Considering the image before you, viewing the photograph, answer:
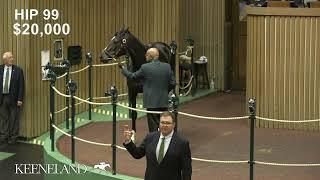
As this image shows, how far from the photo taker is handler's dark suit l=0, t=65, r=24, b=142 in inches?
533

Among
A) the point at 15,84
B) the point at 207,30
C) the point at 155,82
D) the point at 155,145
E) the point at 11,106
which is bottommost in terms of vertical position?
the point at 11,106

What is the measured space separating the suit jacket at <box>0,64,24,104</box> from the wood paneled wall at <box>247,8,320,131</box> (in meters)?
4.42

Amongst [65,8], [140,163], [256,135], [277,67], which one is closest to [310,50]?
[277,67]

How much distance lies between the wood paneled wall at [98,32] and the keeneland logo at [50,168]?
232cm

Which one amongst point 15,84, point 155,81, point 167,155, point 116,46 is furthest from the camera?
point 15,84

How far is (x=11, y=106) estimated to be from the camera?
45.2 feet

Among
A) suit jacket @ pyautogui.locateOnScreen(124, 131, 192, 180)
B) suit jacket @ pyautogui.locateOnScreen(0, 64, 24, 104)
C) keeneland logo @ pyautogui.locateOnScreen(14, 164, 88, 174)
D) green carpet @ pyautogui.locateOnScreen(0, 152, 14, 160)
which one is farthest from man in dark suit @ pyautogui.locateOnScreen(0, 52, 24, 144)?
suit jacket @ pyautogui.locateOnScreen(124, 131, 192, 180)

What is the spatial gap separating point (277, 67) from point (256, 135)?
1.34m

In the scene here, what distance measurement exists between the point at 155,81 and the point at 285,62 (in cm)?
317

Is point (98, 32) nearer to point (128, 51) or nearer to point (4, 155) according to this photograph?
point (128, 51)

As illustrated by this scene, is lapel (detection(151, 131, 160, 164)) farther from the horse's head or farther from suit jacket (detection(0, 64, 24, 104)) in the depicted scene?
suit jacket (detection(0, 64, 24, 104))

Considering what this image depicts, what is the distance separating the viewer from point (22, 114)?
14.0 meters

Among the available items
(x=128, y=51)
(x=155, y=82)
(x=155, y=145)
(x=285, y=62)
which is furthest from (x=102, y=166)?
(x=285, y=62)

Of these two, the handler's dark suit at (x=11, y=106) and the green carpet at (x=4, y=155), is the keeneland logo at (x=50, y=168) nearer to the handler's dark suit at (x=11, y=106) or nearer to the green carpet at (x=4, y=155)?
Result: the green carpet at (x=4, y=155)
